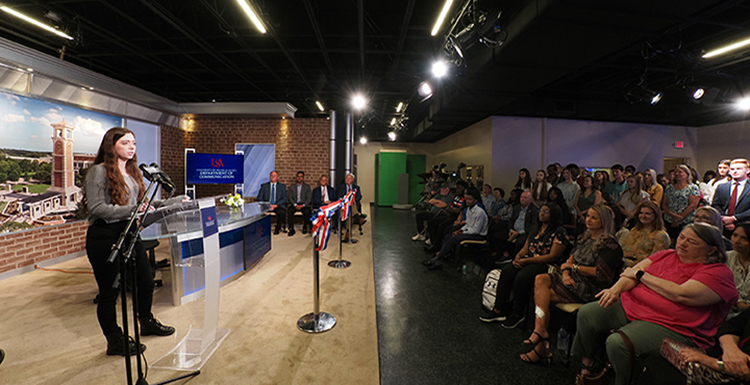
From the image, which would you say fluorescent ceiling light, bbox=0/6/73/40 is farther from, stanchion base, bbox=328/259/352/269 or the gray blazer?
stanchion base, bbox=328/259/352/269

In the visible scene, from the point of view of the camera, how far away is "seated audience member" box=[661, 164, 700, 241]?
4.35 m

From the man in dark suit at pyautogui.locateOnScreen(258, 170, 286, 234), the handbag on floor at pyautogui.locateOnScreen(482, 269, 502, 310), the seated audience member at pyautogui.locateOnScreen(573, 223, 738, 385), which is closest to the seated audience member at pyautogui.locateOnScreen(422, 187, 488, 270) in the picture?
the handbag on floor at pyautogui.locateOnScreen(482, 269, 502, 310)

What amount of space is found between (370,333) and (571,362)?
5.43 ft

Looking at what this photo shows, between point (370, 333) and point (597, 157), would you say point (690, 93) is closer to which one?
point (597, 157)

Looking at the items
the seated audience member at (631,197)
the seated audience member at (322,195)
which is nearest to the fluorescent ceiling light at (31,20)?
the seated audience member at (322,195)

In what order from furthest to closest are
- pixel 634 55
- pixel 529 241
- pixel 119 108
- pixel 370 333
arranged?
pixel 119 108 → pixel 634 55 → pixel 529 241 → pixel 370 333

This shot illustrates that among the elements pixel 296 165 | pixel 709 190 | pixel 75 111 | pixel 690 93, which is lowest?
pixel 709 190

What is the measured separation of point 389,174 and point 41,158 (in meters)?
10.2

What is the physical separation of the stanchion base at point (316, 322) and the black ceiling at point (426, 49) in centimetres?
357

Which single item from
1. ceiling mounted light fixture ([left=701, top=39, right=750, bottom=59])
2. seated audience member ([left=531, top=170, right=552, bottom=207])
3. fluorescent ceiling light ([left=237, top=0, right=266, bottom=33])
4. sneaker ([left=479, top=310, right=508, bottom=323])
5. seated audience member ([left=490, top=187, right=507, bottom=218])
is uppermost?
fluorescent ceiling light ([left=237, top=0, right=266, bottom=33])

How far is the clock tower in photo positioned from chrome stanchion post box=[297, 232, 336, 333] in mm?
4844

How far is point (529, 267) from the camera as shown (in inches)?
113

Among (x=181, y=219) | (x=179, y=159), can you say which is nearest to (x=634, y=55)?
(x=181, y=219)

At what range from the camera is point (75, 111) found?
197 inches
